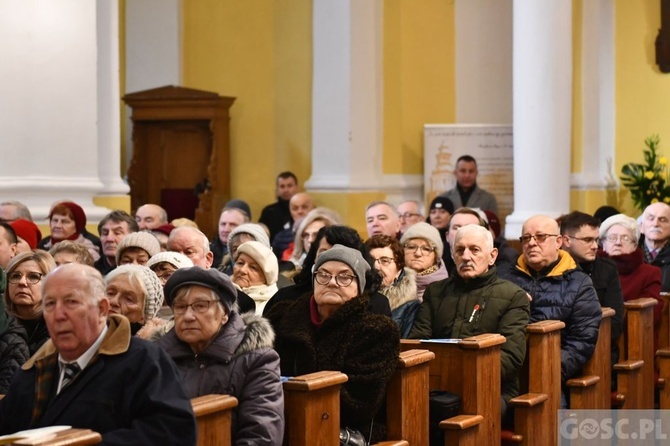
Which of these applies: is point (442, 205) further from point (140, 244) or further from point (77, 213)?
point (140, 244)

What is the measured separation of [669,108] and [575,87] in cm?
98

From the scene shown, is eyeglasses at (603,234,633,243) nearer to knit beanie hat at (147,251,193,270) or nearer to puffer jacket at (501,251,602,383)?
puffer jacket at (501,251,602,383)

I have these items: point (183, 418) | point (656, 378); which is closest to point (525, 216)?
point (656, 378)

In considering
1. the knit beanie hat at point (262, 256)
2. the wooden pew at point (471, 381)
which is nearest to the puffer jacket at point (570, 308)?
the wooden pew at point (471, 381)

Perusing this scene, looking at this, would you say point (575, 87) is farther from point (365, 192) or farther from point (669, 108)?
point (365, 192)

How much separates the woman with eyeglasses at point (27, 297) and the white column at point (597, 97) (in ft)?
27.8

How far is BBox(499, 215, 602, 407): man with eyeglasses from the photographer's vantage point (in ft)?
21.9

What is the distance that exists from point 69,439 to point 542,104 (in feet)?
29.4

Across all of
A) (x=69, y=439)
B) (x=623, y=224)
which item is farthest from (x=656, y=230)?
(x=69, y=439)

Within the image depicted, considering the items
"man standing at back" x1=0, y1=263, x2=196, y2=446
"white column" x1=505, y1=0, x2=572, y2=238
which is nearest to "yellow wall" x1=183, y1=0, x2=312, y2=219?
"white column" x1=505, y1=0, x2=572, y2=238

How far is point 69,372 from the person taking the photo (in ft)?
13.0

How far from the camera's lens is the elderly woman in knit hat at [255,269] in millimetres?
6594

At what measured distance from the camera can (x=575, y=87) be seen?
1348 cm

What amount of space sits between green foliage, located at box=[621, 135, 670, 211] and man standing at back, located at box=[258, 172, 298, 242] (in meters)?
3.31
